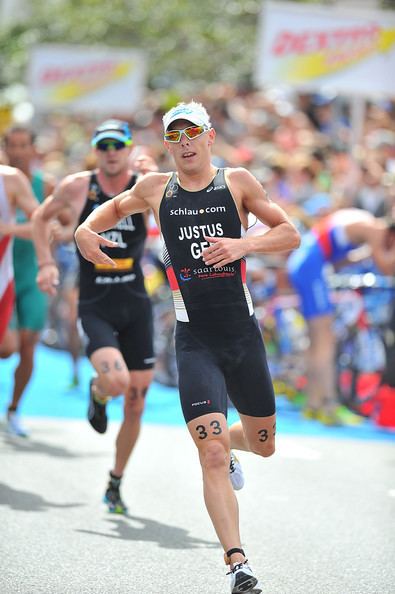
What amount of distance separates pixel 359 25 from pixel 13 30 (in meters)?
16.8

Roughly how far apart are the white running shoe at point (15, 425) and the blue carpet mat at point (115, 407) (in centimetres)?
147

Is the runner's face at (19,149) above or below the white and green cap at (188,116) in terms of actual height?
above

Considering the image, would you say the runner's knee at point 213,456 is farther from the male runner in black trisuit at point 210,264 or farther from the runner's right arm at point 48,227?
the runner's right arm at point 48,227

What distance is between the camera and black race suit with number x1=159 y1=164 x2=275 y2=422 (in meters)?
6.91

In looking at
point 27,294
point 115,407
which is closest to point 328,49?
point 115,407

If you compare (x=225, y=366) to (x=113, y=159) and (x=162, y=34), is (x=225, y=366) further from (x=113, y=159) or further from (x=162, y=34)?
(x=162, y=34)

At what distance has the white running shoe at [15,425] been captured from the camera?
11516mm

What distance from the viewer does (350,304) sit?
13.3 m

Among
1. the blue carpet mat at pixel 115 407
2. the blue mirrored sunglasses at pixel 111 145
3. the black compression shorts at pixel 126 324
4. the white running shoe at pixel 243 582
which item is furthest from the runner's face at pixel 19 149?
the white running shoe at pixel 243 582

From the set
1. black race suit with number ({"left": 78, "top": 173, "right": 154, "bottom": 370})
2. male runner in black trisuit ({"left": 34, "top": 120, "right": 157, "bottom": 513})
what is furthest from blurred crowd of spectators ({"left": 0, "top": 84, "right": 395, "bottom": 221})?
black race suit with number ({"left": 78, "top": 173, "right": 154, "bottom": 370})

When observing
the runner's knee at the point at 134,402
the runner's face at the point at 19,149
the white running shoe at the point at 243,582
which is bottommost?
the white running shoe at the point at 243,582

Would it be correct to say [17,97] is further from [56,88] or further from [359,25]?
[359,25]

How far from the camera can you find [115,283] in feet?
29.6

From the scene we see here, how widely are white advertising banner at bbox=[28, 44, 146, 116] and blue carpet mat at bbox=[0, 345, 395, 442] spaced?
19.9ft
